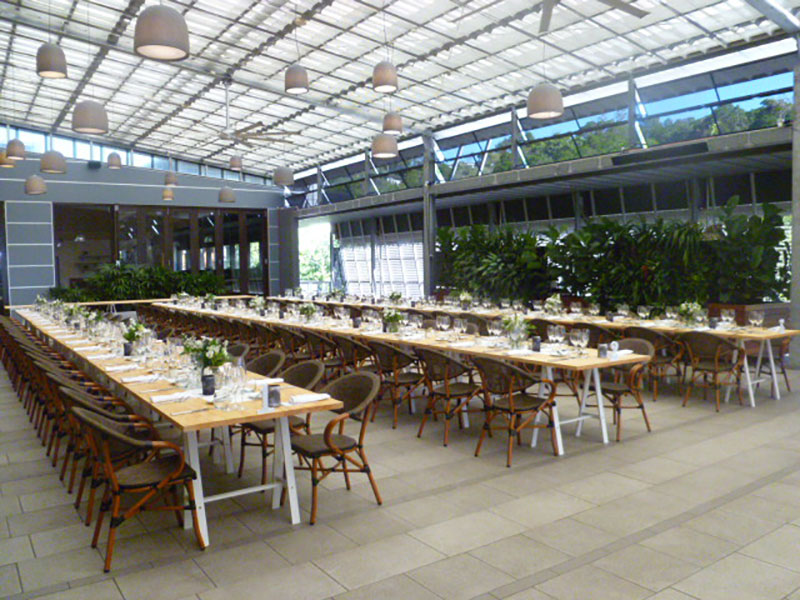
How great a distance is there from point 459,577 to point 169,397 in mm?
2078

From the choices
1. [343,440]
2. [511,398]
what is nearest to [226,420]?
[343,440]

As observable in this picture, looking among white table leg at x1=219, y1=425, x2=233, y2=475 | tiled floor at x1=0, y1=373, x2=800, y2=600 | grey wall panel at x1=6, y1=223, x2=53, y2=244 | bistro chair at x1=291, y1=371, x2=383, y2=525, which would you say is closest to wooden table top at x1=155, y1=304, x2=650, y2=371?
tiled floor at x1=0, y1=373, x2=800, y2=600

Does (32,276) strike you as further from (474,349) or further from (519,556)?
(519,556)

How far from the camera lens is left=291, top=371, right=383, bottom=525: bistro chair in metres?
3.84

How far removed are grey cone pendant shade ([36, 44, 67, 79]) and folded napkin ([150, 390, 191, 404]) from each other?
3563mm

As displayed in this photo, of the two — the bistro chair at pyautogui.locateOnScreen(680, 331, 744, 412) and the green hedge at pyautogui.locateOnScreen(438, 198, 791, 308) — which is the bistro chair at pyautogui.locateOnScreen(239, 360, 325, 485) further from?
the green hedge at pyautogui.locateOnScreen(438, 198, 791, 308)

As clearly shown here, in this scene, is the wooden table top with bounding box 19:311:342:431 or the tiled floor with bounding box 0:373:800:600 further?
the wooden table top with bounding box 19:311:342:431

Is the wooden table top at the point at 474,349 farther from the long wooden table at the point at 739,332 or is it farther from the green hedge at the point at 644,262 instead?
the green hedge at the point at 644,262

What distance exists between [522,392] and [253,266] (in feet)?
59.7

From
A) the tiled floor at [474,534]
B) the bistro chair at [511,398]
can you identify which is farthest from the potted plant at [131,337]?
the bistro chair at [511,398]

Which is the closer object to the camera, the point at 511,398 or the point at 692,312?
the point at 511,398

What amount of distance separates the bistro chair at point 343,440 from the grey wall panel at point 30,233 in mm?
16873

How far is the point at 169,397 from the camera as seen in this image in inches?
158

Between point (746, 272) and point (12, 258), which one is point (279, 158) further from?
point (746, 272)
